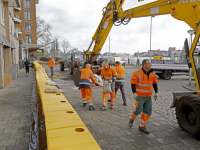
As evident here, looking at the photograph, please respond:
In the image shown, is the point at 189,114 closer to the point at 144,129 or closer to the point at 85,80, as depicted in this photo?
the point at 144,129

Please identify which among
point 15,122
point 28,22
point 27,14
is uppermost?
point 27,14

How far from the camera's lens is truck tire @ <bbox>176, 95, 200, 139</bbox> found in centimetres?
425

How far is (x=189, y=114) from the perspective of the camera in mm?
4730

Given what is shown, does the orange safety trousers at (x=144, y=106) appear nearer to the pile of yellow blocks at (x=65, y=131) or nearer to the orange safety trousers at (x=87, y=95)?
the pile of yellow blocks at (x=65, y=131)

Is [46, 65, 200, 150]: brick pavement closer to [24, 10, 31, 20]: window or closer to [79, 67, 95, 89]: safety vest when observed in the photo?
[79, 67, 95, 89]: safety vest

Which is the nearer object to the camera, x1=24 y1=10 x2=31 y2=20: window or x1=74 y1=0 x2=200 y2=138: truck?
x1=74 y1=0 x2=200 y2=138: truck

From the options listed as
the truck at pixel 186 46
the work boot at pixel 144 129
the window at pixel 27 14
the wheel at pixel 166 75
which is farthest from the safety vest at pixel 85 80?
the window at pixel 27 14

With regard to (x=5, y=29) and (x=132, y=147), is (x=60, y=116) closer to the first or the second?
(x=132, y=147)

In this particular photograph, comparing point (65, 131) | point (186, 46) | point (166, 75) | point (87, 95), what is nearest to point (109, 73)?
point (87, 95)

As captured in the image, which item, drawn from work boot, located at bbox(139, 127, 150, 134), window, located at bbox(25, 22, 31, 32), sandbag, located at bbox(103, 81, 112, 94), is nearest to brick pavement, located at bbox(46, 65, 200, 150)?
work boot, located at bbox(139, 127, 150, 134)

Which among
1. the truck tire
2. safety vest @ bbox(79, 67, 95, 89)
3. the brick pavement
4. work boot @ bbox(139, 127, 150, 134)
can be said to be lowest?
the brick pavement

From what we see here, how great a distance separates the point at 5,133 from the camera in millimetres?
4453

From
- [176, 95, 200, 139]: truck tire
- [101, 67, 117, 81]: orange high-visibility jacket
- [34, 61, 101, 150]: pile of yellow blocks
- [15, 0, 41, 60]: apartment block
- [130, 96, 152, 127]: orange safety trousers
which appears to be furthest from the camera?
[15, 0, 41, 60]: apartment block

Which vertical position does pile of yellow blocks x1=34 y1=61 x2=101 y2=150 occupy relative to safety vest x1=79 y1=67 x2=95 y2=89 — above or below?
below
